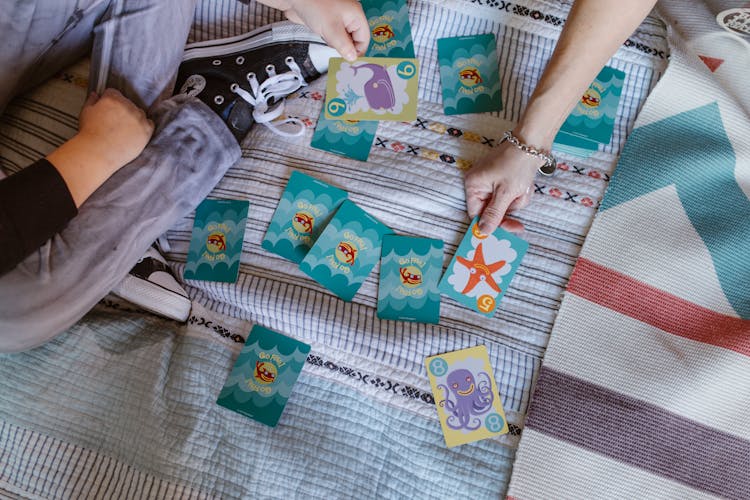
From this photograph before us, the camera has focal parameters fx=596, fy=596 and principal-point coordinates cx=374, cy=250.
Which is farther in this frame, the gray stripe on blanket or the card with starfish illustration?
the card with starfish illustration

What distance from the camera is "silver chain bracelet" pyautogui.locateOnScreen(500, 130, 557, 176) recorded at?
1.13 m

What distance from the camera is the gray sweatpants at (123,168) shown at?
3.45ft

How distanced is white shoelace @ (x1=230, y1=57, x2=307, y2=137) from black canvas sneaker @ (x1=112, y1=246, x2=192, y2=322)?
373 millimetres

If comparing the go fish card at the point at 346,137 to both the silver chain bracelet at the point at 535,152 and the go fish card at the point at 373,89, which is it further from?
the silver chain bracelet at the point at 535,152

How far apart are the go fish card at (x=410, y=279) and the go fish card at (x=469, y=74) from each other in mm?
314

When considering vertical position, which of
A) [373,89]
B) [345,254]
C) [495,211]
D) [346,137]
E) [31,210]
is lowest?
[31,210]

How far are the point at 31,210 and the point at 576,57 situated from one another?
0.98 metres

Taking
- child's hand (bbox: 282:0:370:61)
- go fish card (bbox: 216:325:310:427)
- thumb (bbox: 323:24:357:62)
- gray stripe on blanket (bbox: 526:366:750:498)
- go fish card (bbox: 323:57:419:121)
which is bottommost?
go fish card (bbox: 216:325:310:427)

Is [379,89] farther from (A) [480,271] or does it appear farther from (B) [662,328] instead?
(B) [662,328]

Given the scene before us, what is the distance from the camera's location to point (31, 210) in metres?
0.99

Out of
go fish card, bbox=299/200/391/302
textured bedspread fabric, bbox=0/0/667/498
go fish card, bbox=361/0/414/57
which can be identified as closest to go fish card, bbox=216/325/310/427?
textured bedspread fabric, bbox=0/0/667/498

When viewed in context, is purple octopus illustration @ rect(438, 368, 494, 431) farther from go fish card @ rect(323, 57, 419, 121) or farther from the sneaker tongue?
the sneaker tongue

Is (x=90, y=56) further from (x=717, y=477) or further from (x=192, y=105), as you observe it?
(x=717, y=477)

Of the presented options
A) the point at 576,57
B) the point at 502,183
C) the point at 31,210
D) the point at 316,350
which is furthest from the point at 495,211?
the point at 31,210
